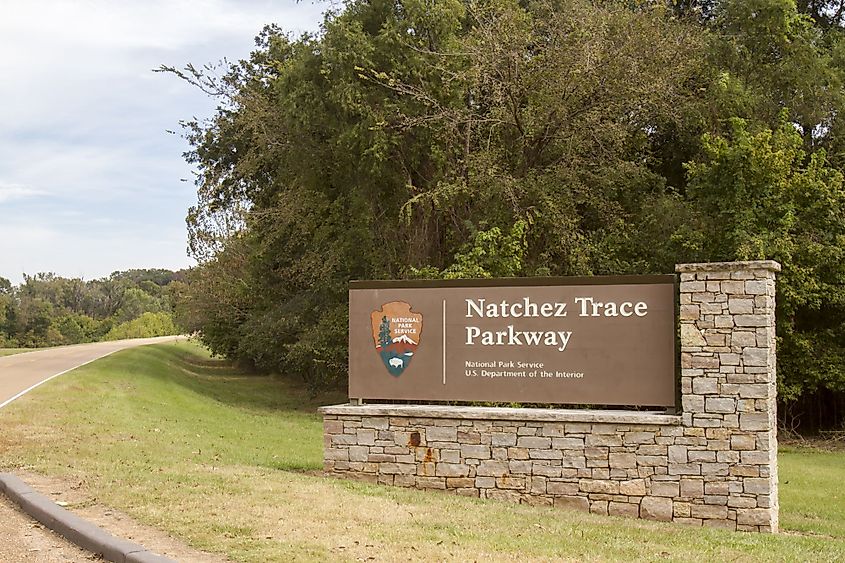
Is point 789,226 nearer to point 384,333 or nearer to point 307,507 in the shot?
point 384,333

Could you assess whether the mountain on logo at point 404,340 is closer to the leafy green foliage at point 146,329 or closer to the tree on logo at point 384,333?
the tree on logo at point 384,333

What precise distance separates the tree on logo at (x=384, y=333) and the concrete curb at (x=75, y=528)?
462cm

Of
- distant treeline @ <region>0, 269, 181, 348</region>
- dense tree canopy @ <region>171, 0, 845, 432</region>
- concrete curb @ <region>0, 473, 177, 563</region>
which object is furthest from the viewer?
distant treeline @ <region>0, 269, 181, 348</region>

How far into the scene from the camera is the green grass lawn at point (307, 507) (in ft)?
24.4

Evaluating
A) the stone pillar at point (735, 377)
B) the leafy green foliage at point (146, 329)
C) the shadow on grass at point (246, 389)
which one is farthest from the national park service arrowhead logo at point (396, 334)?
the leafy green foliage at point (146, 329)

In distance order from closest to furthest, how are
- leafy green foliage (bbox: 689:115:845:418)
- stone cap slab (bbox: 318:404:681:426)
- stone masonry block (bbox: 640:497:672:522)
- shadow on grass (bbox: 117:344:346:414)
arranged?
stone masonry block (bbox: 640:497:672:522), stone cap slab (bbox: 318:404:681:426), leafy green foliage (bbox: 689:115:845:418), shadow on grass (bbox: 117:344:346:414)

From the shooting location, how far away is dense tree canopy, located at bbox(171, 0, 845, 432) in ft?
70.2

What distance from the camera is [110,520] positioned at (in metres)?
8.20

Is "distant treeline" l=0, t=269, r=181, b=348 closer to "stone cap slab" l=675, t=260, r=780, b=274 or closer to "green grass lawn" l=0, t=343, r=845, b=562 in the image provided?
"green grass lawn" l=0, t=343, r=845, b=562

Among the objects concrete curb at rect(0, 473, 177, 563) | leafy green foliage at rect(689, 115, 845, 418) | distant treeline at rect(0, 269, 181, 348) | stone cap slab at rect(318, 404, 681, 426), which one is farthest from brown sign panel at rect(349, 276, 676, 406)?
distant treeline at rect(0, 269, 181, 348)

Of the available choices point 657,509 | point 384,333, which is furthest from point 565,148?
point 657,509

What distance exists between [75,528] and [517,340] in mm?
5746

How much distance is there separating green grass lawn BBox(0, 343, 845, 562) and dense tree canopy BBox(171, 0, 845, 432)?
5.58 meters

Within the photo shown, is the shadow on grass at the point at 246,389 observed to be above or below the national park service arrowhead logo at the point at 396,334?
below
